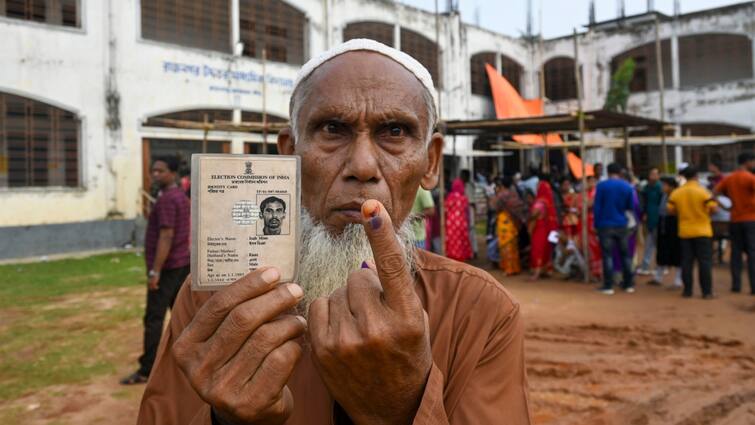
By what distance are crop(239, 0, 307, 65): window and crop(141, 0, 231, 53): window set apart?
58cm

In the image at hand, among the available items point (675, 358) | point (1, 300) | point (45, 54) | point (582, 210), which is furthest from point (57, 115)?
point (675, 358)

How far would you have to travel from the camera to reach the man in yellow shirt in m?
7.47

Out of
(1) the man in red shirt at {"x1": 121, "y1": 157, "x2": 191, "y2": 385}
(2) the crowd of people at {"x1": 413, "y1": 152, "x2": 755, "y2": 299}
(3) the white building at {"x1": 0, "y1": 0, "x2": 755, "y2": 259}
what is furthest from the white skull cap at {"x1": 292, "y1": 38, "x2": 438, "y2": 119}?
(3) the white building at {"x1": 0, "y1": 0, "x2": 755, "y2": 259}

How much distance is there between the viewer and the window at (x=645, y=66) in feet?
75.6

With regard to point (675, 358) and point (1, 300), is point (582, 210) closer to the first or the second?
point (675, 358)

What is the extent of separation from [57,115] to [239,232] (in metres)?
13.1

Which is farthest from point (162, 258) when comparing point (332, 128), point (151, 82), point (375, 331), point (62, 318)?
point (151, 82)

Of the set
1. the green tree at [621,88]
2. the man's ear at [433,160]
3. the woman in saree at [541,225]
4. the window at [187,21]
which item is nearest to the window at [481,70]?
the green tree at [621,88]

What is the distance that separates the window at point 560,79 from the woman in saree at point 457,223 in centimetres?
1627

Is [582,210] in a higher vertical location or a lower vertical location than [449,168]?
lower

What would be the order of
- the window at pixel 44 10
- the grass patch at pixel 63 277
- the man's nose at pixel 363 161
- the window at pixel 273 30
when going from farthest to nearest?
the window at pixel 273 30, the window at pixel 44 10, the grass patch at pixel 63 277, the man's nose at pixel 363 161

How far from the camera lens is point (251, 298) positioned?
1.06 m

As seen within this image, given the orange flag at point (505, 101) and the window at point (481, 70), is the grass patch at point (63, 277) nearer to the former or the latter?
the orange flag at point (505, 101)

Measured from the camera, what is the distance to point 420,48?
813 inches
